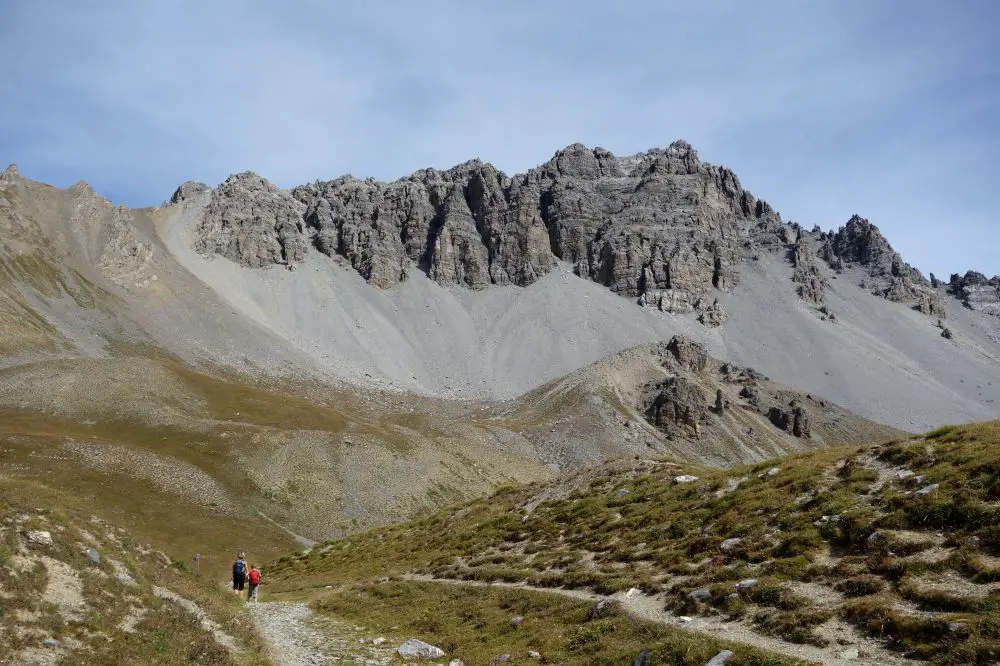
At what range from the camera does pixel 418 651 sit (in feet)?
65.5

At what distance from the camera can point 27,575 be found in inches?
656

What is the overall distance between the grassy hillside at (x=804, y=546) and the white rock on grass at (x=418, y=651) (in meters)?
5.92

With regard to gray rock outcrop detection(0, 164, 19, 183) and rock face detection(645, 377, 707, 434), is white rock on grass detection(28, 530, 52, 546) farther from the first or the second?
gray rock outcrop detection(0, 164, 19, 183)

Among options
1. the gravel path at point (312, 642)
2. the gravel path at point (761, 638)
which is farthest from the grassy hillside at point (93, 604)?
the gravel path at point (761, 638)

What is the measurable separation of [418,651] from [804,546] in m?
12.6

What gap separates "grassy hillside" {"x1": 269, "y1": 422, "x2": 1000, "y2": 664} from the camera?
14.3 meters

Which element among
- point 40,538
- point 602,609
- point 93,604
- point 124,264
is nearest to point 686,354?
point 124,264

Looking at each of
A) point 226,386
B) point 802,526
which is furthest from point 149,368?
point 802,526

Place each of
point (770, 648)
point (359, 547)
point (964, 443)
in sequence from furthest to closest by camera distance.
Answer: point (359, 547) < point (964, 443) < point (770, 648)

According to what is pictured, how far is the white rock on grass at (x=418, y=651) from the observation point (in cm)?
1973

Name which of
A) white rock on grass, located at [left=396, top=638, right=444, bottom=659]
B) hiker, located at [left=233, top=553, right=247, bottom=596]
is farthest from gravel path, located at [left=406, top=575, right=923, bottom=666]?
hiker, located at [left=233, top=553, right=247, bottom=596]

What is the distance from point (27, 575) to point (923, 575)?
23299mm

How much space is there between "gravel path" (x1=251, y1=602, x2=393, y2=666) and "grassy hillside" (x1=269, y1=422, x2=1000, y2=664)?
280 cm

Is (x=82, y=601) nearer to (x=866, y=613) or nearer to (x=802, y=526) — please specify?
(x=866, y=613)
